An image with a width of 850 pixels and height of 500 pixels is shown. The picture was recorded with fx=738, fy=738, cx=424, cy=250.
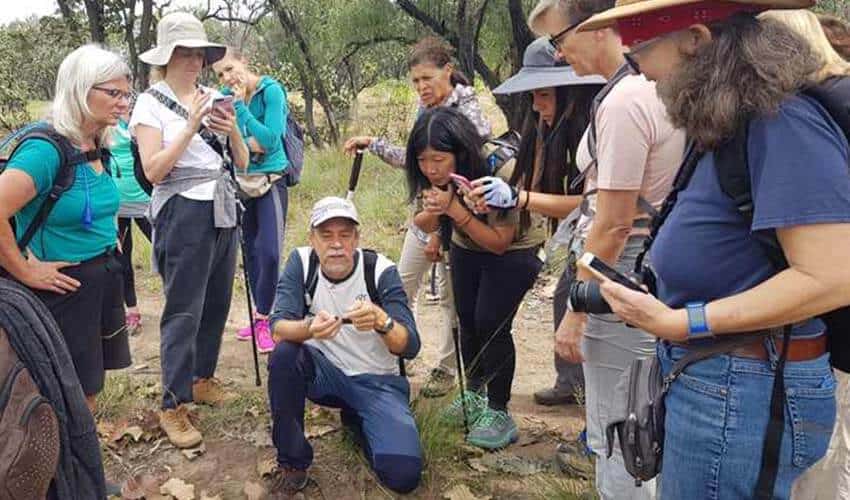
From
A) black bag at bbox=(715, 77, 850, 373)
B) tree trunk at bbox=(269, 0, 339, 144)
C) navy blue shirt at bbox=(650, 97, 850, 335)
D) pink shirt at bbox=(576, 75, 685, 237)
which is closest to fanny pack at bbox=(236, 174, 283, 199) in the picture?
pink shirt at bbox=(576, 75, 685, 237)

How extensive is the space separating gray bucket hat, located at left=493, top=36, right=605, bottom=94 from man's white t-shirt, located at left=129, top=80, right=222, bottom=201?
1434 mm

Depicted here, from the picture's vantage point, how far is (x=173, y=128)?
3512mm

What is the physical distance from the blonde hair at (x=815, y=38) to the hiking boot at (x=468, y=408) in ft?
7.97

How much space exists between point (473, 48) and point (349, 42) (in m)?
2.55

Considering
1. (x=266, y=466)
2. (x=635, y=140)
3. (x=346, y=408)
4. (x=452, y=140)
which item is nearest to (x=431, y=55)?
(x=452, y=140)

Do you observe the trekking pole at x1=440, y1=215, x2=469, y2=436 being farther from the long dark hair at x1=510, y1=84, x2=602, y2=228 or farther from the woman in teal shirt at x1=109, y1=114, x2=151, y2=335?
the woman in teal shirt at x1=109, y1=114, x2=151, y2=335

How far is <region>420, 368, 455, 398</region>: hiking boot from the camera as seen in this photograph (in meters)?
3.83

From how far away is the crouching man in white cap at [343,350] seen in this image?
3.11 meters

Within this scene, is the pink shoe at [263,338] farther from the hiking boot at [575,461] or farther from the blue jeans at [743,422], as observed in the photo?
the blue jeans at [743,422]

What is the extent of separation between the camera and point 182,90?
3.62 metres

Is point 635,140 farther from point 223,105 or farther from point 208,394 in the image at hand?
point 208,394

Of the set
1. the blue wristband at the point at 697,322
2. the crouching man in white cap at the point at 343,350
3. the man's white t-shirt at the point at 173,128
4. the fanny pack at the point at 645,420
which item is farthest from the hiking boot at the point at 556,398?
the blue wristband at the point at 697,322

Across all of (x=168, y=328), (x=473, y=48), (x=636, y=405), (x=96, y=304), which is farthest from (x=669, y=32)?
(x=473, y=48)

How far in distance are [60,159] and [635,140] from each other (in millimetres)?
2141
